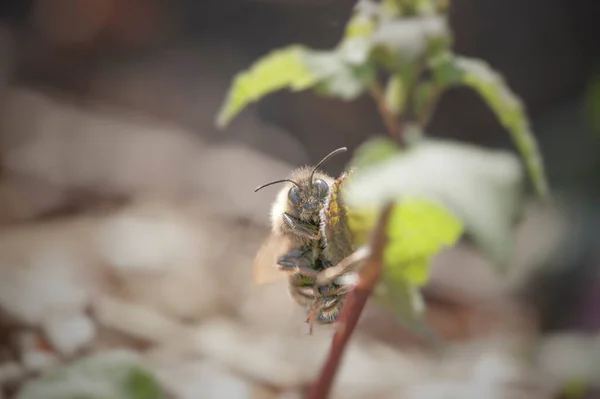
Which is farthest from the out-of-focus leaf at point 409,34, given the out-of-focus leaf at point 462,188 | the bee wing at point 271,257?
the bee wing at point 271,257

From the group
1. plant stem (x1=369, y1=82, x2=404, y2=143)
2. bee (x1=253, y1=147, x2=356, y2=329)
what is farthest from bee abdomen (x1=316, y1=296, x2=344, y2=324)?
plant stem (x1=369, y1=82, x2=404, y2=143)

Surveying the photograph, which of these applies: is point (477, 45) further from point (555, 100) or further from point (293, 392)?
point (293, 392)

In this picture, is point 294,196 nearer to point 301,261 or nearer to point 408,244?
point 301,261

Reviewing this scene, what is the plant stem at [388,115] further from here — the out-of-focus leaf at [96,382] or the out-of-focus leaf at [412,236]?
the out-of-focus leaf at [96,382]

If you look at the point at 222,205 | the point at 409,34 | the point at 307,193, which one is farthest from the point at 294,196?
the point at 222,205

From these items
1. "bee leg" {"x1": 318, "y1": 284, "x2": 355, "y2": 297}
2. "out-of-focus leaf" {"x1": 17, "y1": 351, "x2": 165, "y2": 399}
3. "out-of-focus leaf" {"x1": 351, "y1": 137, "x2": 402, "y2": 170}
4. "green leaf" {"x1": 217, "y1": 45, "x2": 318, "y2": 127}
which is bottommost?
"out-of-focus leaf" {"x1": 17, "y1": 351, "x2": 165, "y2": 399}

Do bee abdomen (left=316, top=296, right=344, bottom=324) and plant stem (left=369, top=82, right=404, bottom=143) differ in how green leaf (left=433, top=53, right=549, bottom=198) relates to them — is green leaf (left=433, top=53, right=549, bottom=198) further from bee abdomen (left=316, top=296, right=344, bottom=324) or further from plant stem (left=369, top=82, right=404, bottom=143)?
bee abdomen (left=316, top=296, right=344, bottom=324)
